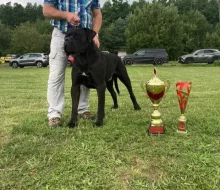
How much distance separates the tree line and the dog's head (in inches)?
1035

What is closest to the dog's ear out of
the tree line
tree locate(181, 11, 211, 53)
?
the tree line

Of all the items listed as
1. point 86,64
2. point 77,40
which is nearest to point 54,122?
point 86,64

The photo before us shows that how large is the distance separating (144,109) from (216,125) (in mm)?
1529

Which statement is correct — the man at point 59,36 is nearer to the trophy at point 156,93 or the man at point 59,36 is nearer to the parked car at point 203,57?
the trophy at point 156,93

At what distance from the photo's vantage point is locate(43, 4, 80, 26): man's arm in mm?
3699

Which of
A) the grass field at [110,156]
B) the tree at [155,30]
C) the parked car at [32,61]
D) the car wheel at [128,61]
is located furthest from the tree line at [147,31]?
the grass field at [110,156]

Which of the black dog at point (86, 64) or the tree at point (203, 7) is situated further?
the tree at point (203, 7)

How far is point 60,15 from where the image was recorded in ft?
12.4

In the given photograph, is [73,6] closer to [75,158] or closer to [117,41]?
[75,158]

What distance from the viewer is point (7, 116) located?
4.72 m

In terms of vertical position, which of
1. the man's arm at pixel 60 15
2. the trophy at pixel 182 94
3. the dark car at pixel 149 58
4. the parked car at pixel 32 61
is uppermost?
the man's arm at pixel 60 15

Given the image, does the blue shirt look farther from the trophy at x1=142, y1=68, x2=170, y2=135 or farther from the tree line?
the tree line

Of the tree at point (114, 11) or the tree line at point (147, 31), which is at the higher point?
the tree at point (114, 11)

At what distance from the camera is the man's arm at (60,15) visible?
3699 millimetres
